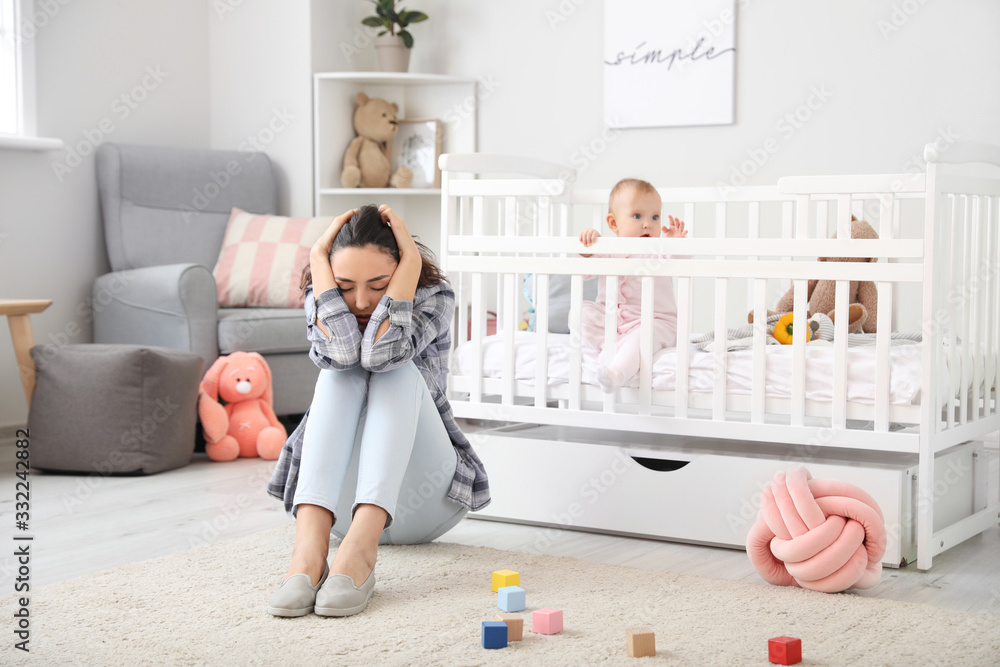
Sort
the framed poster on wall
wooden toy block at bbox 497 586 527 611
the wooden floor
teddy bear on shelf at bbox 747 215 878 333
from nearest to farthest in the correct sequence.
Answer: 1. wooden toy block at bbox 497 586 527 611
2. the wooden floor
3. teddy bear on shelf at bbox 747 215 878 333
4. the framed poster on wall

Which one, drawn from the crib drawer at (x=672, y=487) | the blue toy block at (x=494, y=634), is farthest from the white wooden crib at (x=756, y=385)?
the blue toy block at (x=494, y=634)

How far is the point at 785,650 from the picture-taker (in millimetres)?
1278

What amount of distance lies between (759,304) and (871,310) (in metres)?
0.60

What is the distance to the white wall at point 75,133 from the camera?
3.13 m

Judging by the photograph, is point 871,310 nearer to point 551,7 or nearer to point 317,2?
point 551,7

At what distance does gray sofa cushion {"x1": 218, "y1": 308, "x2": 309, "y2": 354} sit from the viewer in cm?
303

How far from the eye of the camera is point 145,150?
3.44m

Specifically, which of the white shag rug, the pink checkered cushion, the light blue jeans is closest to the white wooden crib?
the white shag rug

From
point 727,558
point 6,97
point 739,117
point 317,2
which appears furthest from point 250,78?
point 727,558

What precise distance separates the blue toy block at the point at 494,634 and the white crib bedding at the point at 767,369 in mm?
836

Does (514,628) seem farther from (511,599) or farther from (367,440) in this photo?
(367,440)

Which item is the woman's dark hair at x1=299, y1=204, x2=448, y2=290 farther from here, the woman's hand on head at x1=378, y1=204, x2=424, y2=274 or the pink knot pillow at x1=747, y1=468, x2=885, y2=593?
the pink knot pillow at x1=747, y1=468, x2=885, y2=593

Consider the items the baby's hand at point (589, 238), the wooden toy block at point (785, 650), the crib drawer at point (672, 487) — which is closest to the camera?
the wooden toy block at point (785, 650)

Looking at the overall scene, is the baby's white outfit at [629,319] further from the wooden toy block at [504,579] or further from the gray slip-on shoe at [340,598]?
the gray slip-on shoe at [340,598]
